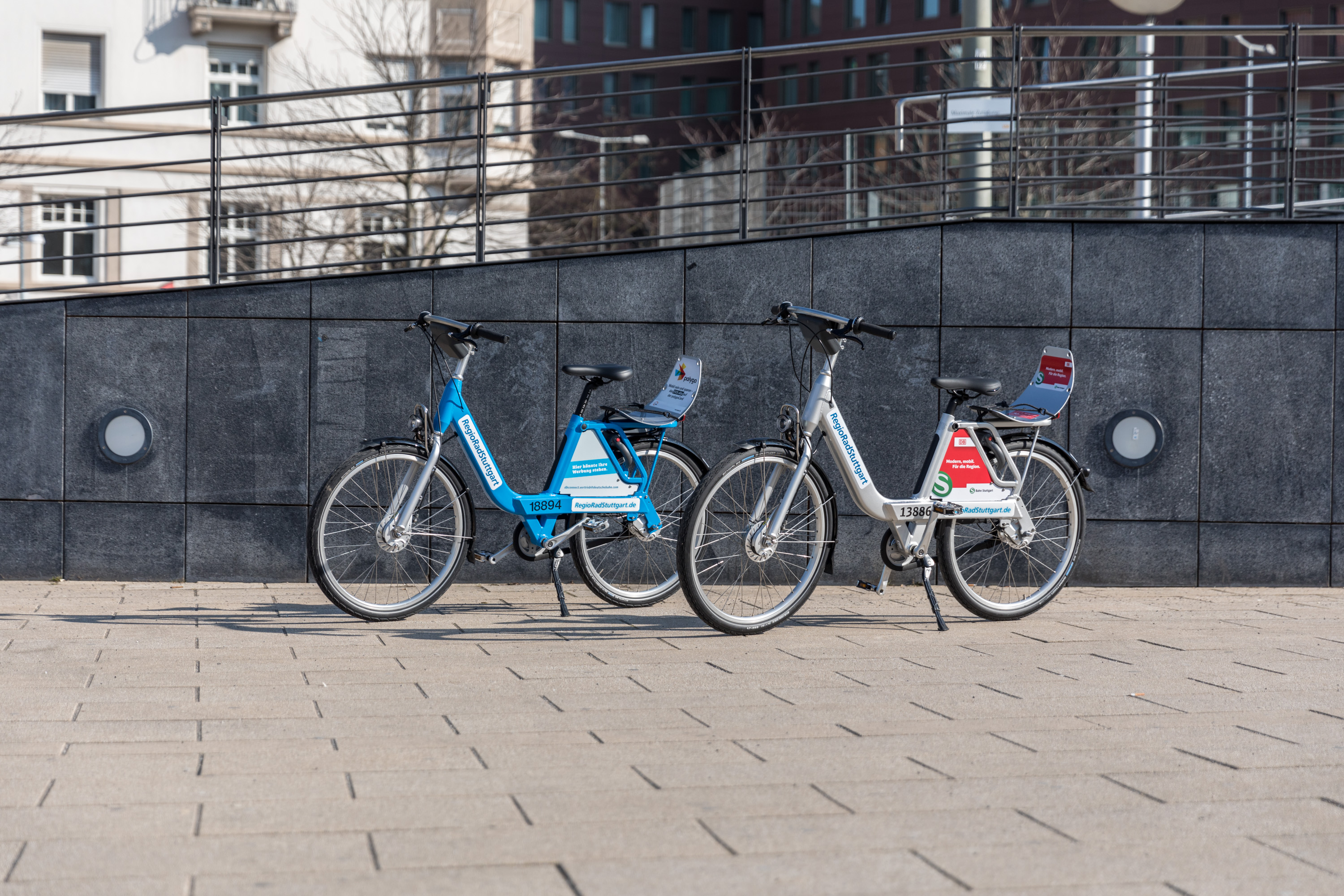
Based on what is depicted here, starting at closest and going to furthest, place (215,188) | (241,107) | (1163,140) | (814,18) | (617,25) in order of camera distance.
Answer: (215,188)
(1163,140)
(241,107)
(814,18)
(617,25)

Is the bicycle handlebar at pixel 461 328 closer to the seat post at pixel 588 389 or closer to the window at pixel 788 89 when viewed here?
the seat post at pixel 588 389

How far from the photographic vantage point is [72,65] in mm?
40062

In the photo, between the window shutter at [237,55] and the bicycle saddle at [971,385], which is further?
the window shutter at [237,55]

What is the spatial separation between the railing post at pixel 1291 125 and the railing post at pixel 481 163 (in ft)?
15.0

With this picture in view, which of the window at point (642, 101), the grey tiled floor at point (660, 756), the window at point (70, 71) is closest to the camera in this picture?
the grey tiled floor at point (660, 756)

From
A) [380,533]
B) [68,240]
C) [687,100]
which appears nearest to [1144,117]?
[380,533]

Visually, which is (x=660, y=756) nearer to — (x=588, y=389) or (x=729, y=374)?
(x=588, y=389)

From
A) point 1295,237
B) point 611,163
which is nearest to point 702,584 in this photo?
point 1295,237

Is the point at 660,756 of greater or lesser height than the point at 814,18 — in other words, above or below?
below

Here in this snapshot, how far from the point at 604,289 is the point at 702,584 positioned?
252cm

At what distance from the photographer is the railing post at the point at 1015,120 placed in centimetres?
830

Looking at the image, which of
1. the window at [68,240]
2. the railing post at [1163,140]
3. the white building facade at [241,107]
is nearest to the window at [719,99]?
the white building facade at [241,107]

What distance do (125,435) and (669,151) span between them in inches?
1243

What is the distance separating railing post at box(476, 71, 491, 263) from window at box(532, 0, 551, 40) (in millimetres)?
62104
